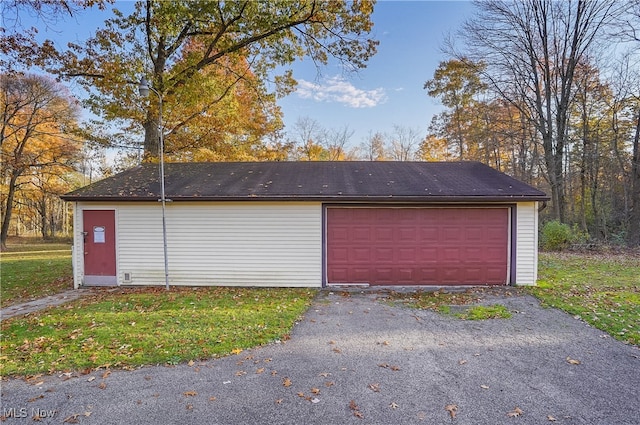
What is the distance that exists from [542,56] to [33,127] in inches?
1120

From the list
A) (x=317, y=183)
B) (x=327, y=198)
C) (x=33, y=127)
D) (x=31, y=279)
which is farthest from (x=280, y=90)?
Result: (x=33, y=127)

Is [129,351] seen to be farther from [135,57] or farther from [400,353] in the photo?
[135,57]

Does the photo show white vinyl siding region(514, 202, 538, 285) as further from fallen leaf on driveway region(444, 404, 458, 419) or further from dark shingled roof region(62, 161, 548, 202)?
fallen leaf on driveway region(444, 404, 458, 419)

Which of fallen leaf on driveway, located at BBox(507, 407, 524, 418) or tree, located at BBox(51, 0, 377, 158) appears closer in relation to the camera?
fallen leaf on driveway, located at BBox(507, 407, 524, 418)

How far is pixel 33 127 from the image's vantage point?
18.7 meters

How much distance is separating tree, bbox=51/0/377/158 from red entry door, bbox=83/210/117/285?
5290 millimetres

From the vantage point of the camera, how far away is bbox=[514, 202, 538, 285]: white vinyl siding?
754 cm

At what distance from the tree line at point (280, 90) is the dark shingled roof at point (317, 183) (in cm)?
173

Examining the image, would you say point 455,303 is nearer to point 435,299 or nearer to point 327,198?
point 435,299

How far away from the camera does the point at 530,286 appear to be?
24.3 feet

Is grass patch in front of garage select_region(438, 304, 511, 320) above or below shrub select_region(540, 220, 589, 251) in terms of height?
below

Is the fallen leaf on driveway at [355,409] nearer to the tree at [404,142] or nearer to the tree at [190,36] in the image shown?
the tree at [190,36]

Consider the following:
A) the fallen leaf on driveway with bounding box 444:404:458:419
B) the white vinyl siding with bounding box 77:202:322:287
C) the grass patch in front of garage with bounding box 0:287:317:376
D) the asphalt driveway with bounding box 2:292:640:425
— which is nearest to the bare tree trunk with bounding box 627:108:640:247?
the asphalt driveway with bounding box 2:292:640:425

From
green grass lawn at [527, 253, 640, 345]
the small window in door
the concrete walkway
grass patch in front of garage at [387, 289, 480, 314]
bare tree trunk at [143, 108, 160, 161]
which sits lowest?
grass patch in front of garage at [387, 289, 480, 314]
